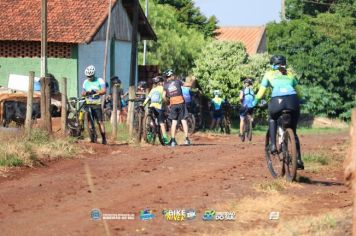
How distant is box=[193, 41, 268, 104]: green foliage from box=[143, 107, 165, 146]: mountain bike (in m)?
16.7

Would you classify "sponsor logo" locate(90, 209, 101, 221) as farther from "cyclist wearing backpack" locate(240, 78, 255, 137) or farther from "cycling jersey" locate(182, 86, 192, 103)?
"cycling jersey" locate(182, 86, 192, 103)

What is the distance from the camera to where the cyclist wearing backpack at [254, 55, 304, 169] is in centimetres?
1120

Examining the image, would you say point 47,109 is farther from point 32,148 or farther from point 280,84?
point 280,84

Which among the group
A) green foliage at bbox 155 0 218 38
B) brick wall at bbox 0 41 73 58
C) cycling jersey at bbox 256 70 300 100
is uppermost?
green foliage at bbox 155 0 218 38

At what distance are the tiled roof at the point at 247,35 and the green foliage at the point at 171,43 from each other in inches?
764

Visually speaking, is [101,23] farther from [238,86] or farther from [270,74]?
[270,74]

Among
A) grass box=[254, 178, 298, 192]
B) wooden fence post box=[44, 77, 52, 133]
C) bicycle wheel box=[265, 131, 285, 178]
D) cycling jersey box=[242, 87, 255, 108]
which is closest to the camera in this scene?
grass box=[254, 178, 298, 192]

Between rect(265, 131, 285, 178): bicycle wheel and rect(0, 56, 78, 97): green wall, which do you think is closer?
rect(265, 131, 285, 178): bicycle wheel

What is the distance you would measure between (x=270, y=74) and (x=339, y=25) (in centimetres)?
3568

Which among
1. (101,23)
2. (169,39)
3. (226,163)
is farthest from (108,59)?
(226,163)

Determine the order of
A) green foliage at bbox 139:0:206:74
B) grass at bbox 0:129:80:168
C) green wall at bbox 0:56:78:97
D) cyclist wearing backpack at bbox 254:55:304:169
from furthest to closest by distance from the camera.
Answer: green foliage at bbox 139:0:206:74
green wall at bbox 0:56:78:97
grass at bbox 0:129:80:168
cyclist wearing backpack at bbox 254:55:304:169

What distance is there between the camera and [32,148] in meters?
13.4

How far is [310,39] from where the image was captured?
45.2 m

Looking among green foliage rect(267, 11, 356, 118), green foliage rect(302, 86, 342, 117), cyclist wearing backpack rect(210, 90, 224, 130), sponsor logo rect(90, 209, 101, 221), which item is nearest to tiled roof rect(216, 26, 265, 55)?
green foliage rect(267, 11, 356, 118)
